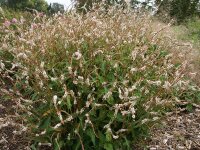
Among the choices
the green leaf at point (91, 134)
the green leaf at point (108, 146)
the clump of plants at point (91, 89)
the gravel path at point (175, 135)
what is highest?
the clump of plants at point (91, 89)

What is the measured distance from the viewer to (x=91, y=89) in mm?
4328

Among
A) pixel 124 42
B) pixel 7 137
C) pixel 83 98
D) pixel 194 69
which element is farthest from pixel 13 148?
pixel 194 69

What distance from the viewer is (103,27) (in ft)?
17.1

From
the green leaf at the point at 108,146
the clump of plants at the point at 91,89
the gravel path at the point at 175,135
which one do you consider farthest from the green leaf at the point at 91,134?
the gravel path at the point at 175,135

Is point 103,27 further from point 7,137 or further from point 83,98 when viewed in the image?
point 7,137

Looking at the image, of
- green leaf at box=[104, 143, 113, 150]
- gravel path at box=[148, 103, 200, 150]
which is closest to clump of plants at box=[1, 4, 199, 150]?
green leaf at box=[104, 143, 113, 150]

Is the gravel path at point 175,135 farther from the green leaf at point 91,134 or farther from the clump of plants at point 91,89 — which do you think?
the green leaf at point 91,134

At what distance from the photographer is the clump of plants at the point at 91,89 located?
400 centimetres

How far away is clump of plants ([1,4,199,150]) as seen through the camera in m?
4.00

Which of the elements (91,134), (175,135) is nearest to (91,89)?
(91,134)

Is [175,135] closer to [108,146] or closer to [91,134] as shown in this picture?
[108,146]

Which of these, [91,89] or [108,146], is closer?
[108,146]

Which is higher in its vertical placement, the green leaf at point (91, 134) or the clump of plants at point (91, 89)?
the clump of plants at point (91, 89)

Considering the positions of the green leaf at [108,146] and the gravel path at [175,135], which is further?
the gravel path at [175,135]
